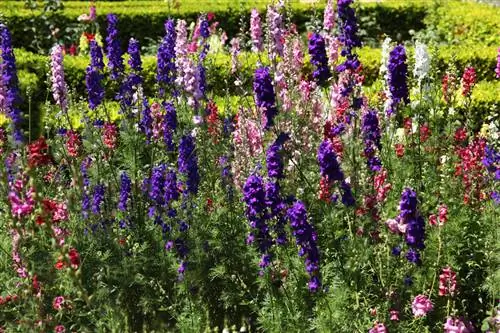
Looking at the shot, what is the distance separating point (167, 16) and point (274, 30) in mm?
7017

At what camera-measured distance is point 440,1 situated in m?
13.4

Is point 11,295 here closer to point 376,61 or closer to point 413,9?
point 376,61

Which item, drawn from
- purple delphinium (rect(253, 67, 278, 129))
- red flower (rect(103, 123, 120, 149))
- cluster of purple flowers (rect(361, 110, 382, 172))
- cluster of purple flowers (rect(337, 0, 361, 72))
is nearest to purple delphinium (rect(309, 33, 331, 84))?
cluster of purple flowers (rect(337, 0, 361, 72))

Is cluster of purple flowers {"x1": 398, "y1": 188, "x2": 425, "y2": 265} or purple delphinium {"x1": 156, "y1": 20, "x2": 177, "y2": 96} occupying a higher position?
purple delphinium {"x1": 156, "y1": 20, "x2": 177, "y2": 96}

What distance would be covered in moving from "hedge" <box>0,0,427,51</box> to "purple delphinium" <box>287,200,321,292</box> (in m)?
8.37

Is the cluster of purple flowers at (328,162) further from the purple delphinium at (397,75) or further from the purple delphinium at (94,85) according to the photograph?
the purple delphinium at (94,85)

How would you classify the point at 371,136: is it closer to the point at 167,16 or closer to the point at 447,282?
the point at 447,282

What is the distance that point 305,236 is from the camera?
4227 mm

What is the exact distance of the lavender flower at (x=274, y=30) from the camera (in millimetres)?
6176

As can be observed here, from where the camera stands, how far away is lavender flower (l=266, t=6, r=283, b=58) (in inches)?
243

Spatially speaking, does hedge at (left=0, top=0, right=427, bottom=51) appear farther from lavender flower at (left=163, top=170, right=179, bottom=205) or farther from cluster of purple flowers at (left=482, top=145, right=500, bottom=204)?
lavender flower at (left=163, top=170, right=179, bottom=205)

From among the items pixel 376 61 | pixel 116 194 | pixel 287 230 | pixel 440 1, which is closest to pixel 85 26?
pixel 376 61

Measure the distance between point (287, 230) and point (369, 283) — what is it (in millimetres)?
653

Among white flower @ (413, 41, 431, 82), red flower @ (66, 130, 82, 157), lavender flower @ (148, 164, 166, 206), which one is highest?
white flower @ (413, 41, 431, 82)
